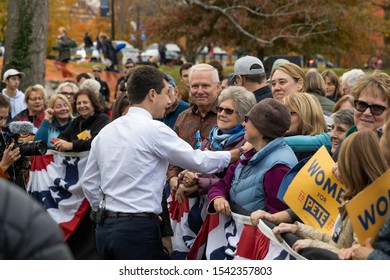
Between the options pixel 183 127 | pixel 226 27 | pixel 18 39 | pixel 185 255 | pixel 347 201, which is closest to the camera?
pixel 347 201

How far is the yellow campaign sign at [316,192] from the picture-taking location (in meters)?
5.19

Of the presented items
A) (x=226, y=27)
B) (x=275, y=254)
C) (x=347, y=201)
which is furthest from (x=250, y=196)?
(x=226, y=27)

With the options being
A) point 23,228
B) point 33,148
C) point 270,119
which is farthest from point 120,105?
point 23,228

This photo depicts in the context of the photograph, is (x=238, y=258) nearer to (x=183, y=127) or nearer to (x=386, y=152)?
(x=386, y=152)

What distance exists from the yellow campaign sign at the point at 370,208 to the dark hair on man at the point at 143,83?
8.03 ft

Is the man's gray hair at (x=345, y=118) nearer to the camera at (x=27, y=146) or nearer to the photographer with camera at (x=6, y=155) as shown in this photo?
the camera at (x=27, y=146)

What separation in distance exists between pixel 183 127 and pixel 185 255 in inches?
50.2

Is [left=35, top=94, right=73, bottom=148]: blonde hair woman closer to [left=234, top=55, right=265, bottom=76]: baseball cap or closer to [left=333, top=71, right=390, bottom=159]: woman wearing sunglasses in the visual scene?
[left=234, top=55, right=265, bottom=76]: baseball cap

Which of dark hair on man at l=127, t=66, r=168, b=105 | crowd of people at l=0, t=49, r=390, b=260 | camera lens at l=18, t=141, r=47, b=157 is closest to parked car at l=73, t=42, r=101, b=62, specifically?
camera lens at l=18, t=141, r=47, b=157

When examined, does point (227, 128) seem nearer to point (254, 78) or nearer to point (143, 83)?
point (143, 83)

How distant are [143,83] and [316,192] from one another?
1.68 metres

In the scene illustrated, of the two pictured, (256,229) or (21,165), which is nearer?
(256,229)

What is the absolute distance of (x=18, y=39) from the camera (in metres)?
18.5

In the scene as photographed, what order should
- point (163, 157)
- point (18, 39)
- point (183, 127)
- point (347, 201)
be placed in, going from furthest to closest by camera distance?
1. point (18, 39)
2. point (183, 127)
3. point (163, 157)
4. point (347, 201)
